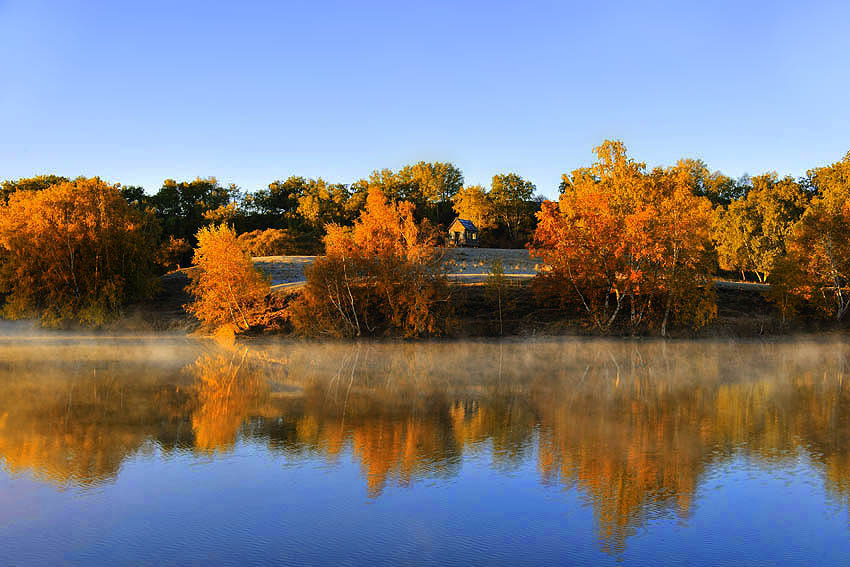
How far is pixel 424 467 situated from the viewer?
622 inches

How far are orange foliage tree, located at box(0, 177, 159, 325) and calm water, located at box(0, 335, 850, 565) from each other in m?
23.1

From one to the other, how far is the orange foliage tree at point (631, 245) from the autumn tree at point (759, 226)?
93.2 ft

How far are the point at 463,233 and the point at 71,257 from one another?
50.9m

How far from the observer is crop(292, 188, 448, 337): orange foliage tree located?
4612 centimetres

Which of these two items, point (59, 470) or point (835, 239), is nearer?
point (59, 470)

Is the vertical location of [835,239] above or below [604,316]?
above

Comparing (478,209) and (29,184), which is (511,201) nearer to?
(478,209)

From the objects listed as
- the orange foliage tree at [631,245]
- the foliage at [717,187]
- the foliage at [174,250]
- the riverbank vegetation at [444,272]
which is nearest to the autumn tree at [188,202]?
the foliage at [174,250]

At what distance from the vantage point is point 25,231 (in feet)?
173

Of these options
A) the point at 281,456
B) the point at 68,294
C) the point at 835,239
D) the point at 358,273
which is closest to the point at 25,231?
the point at 68,294

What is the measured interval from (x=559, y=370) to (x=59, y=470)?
20.7m

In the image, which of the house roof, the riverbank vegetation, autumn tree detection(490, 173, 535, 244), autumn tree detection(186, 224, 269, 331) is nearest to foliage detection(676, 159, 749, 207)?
autumn tree detection(490, 173, 535, 244)

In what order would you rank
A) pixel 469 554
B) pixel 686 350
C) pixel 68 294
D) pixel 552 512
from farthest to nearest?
pixel 68 294
pixel 686 350
pixel 552 512
pixel 469 554

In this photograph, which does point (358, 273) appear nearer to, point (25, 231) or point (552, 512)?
point (25, 231)
